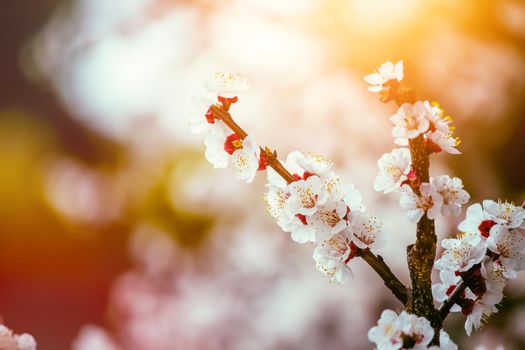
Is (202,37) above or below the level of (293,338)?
above

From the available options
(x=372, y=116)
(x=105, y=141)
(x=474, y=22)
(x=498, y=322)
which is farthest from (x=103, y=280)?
(x=474, y=22)

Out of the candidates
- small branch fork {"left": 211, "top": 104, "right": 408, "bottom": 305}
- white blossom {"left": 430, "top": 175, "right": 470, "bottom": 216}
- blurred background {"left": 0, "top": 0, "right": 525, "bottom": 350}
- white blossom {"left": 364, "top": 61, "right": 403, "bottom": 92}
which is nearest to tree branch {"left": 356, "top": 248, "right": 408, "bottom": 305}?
small branch fork {"left": 211, "top": 104, "right": 408, "bottom": 305}

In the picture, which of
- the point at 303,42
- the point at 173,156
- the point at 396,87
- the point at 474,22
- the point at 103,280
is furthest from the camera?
the point at 103,280

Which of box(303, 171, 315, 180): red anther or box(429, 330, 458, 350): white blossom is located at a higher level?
box(303, 171, 315, 180): red anther

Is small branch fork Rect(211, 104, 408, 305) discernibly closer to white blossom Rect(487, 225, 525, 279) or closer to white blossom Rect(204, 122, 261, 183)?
white blossom Rect(204, 122, 261, 183)

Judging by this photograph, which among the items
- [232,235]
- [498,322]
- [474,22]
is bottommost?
[498,322]

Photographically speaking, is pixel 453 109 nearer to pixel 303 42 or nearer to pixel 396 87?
pixel 303 42
